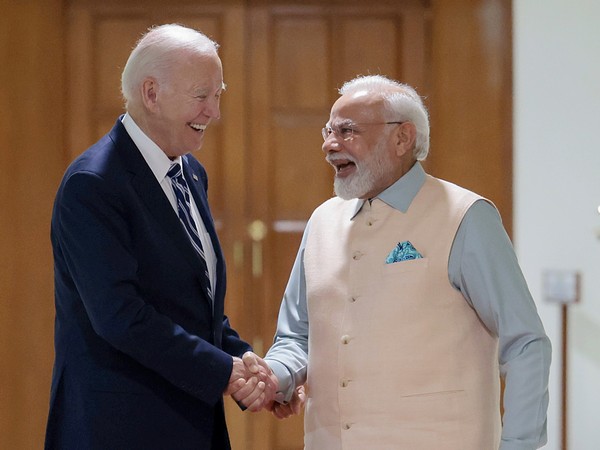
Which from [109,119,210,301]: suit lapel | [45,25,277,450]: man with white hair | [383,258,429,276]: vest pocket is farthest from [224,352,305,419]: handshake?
[383,258,429,276]: vest pocket

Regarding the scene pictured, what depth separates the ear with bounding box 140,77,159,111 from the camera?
2379 millimetres

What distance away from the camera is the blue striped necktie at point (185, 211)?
2.36 metres

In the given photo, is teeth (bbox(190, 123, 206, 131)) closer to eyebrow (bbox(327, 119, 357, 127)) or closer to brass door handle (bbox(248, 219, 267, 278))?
eyebrow (bbox(327, 119, 357, 127))

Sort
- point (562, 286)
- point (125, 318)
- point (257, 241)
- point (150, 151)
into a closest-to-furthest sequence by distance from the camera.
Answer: point (125, 318)
point (150, 151)
point (562, 286)
point (257, 241)

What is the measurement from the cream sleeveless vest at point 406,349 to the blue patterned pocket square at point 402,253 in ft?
0.04

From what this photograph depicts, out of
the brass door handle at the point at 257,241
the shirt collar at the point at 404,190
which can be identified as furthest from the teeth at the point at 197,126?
the brass door handle at the point at 257,241

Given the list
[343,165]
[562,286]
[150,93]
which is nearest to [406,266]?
[343,165]

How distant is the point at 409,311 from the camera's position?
224cm

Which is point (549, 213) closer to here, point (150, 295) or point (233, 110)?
point (233, 110)

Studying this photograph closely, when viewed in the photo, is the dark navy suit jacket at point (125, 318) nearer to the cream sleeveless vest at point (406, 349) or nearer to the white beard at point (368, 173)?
the cream sleeveless vest at point (406, 349)

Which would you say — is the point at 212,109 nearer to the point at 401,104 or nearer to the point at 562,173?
the point at 401,104

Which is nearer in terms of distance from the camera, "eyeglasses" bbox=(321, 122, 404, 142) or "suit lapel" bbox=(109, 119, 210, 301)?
"suit lapel" bbox=(109, 119, 210, 301)

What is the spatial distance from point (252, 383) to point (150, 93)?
784mm

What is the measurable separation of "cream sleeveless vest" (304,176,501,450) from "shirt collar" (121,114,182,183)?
0.52 meters
